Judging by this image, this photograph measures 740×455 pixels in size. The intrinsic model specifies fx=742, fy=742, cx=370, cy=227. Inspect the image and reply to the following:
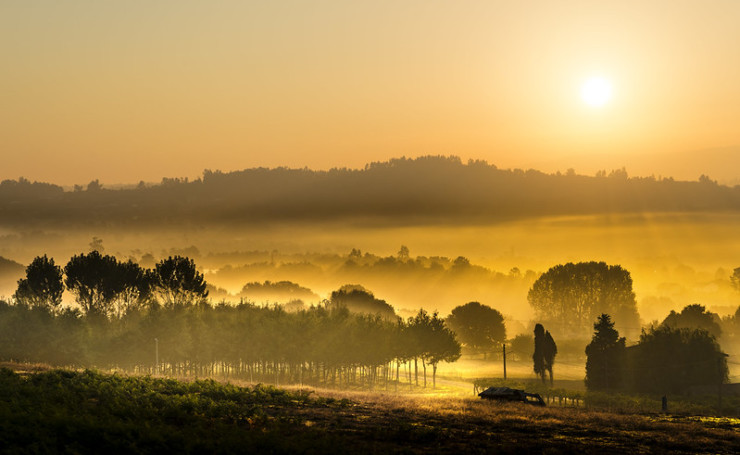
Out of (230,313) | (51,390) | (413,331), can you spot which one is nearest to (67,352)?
(230,313)

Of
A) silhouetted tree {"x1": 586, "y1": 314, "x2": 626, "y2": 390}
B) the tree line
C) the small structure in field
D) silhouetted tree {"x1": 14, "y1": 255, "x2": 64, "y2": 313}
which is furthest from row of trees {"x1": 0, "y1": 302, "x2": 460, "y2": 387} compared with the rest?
the small structure in field

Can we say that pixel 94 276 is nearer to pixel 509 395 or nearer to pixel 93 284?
pixel 93 284

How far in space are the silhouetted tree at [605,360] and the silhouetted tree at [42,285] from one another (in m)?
110

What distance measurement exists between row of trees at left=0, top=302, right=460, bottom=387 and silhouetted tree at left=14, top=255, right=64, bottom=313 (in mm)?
16401

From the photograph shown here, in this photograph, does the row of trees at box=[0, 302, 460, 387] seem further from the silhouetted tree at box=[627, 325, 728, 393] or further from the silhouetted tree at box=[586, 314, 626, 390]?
the silhouetted tree at box=[627, 325, 728, 393]

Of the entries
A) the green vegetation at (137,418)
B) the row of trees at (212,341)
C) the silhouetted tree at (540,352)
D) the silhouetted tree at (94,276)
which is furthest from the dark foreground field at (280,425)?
the silhouetted tree at (94,276)

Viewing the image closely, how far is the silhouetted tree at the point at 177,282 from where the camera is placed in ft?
561

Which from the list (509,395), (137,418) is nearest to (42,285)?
(509,395)

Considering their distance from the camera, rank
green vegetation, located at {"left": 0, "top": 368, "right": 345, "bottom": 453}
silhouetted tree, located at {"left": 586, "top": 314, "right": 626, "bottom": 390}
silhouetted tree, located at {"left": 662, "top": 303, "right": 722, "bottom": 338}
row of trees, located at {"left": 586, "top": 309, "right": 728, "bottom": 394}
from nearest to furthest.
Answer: green vegetation, located at {"left": 0, "top": 368, "right": 345, "bottom": 453}
row of trees, located at {"left": 586, "top": 309, "right": 728, "bottom": 394}
silhouetted tree, located at {"left": 586, "top": 314, "right": 626, "bottom": 390}
silhouetted tree, located at {"left": 662, "top": 303, "right": 722, "bottom": 338}

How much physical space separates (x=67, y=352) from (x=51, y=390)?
253 ft

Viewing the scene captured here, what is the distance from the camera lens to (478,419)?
6144 cm

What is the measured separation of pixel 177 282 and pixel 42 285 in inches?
1128

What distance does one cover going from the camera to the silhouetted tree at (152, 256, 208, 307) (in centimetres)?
17112

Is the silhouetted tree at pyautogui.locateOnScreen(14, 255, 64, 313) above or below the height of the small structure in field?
above
